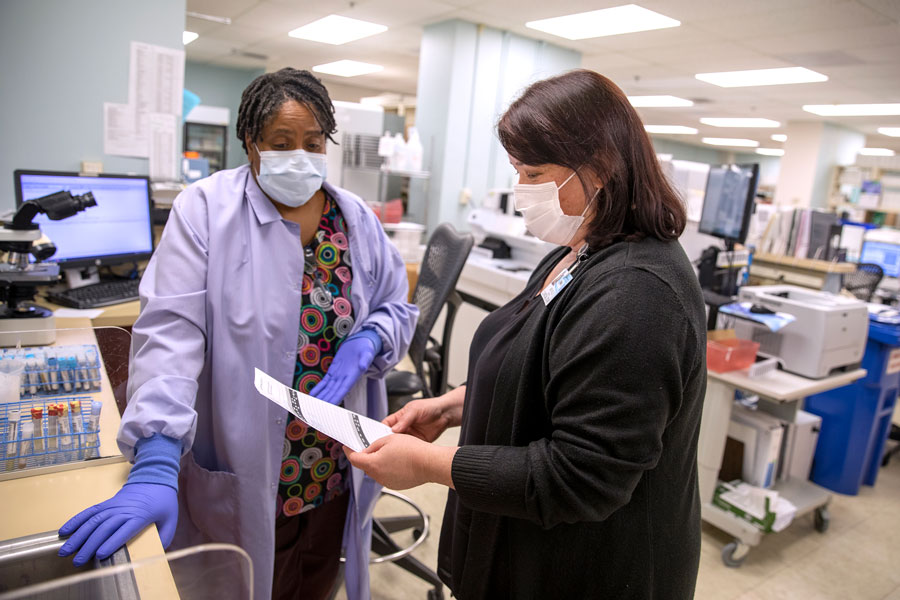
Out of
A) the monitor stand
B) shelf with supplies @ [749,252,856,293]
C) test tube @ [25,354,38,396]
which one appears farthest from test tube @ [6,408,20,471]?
shelf with supplies @ [749,252,856,293]

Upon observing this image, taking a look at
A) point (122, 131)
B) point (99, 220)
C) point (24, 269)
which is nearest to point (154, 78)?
point (122, 131)

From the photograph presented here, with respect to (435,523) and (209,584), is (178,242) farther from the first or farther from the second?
(435,523)

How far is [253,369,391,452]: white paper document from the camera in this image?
0.97m

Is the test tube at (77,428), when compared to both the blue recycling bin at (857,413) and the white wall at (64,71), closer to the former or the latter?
the white wall at (64,71)

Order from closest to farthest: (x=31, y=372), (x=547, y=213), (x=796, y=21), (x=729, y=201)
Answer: (x=547, y=213) → (x=31, y=372) → (x=729, y=201) → (x=796, y=21)

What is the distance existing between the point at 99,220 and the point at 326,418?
1918 millimetres

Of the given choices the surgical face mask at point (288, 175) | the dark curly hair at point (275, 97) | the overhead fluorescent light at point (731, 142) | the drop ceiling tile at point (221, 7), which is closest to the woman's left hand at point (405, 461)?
the surgical face mask at point (288, 175)

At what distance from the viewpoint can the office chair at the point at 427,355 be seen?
196 centimetres

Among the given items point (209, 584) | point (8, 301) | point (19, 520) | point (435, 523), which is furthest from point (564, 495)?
point (435, 523)

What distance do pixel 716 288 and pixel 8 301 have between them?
2724 mm

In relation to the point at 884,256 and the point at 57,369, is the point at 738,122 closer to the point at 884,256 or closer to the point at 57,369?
the point at 884,256

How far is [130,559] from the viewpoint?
75 cm

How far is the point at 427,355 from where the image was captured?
219 cm

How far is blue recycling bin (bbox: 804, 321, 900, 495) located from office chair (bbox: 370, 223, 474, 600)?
2296 millimetres
